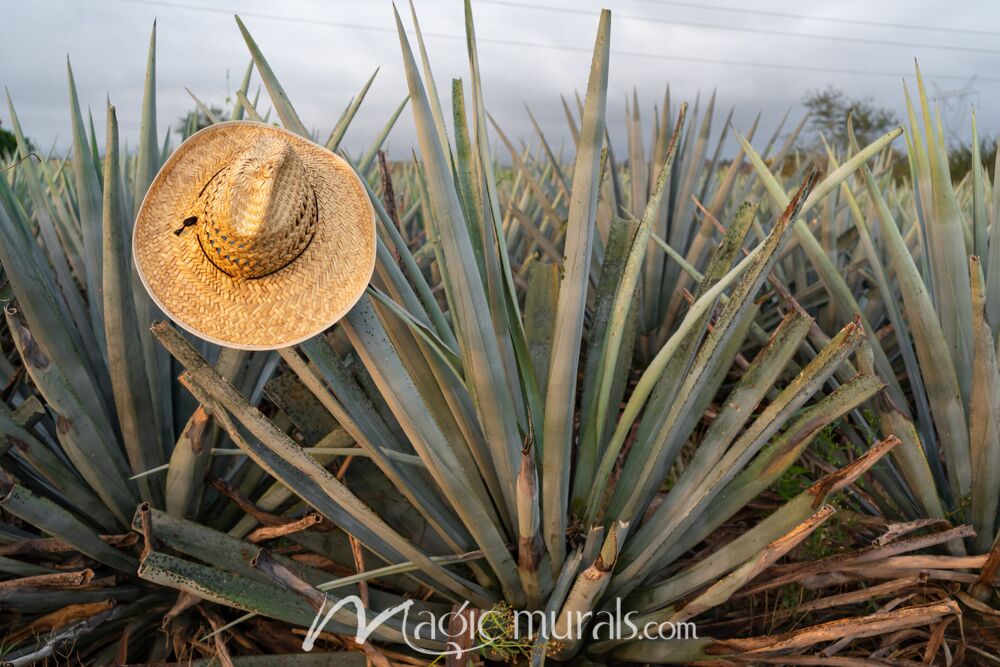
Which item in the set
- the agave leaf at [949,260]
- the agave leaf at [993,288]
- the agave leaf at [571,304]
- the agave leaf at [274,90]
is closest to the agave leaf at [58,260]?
the agave leaf at [274,90]

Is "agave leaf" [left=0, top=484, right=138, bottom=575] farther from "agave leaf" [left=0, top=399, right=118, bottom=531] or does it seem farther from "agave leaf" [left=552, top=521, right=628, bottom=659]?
"agave leaf" [left=552, top=521, right=628, bottom=659]

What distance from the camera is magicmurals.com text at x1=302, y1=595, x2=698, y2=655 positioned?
3.47ft

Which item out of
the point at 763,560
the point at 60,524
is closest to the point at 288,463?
the point at 60,524

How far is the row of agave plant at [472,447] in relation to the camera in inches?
40.4

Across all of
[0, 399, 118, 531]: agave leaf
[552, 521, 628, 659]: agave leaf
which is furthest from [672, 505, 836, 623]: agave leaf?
[0, 399, 118, 531]: agave leaf

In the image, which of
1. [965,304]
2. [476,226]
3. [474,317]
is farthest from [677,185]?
[474,317]

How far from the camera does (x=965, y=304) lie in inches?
56.2

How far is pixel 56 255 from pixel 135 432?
58 cm

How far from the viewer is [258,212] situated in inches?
39.0

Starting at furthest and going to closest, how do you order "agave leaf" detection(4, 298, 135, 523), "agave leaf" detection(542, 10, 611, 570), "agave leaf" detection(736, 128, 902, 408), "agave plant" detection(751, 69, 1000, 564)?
1. "agave leaf" detection(736, 128, 902, 408)
2. "agave plant" detection(751, 69, 1000, 564)
3. "agave leaf" detection(4, 298, 135, 523)
4. "agave leaf" detection(542, 10, 611, 570)

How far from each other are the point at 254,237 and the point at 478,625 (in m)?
0.63

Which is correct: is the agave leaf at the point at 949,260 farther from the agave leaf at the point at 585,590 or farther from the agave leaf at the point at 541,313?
the agave leaf at the point at 585,590

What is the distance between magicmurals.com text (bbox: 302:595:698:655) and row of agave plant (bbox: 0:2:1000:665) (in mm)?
10

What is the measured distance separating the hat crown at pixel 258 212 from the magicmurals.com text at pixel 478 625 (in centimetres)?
48
